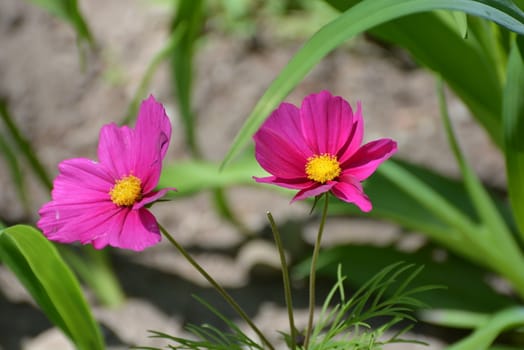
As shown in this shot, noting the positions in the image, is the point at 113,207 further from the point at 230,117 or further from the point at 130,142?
the point at 230,117

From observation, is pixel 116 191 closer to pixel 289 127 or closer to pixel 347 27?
pixel 289 127

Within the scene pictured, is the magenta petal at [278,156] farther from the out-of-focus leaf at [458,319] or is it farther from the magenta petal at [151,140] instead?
the out-of-focus leaf at [458,319]

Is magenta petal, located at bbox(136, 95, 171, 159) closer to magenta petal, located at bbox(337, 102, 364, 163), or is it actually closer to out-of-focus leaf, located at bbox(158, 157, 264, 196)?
magenta petal, located at bbox(337, 102, 364, 163)

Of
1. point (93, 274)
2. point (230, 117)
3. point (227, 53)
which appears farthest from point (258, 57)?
point (93, 274)

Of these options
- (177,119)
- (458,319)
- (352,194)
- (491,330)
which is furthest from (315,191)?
(177,119)

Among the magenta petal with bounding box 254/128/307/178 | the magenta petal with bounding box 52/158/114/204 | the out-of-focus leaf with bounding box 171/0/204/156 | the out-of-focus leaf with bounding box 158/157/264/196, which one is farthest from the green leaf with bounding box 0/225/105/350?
the out-of-focus leaf with bounding box 171/0/204/156

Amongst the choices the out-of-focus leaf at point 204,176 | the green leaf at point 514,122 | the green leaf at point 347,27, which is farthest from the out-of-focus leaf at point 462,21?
the out-of-focus leaf at point 204,176
